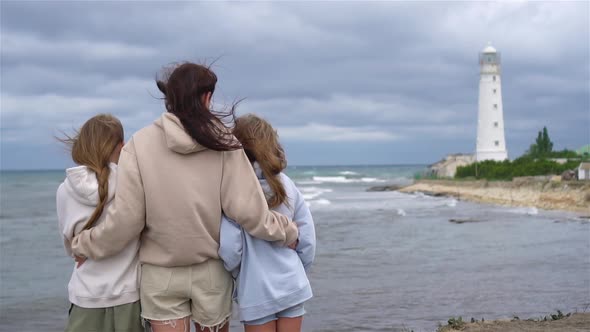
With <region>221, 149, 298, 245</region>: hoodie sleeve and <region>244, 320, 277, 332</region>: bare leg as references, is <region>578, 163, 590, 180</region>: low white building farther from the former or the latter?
<region>221, 149, 298, 245</region>: hoodie sleeve

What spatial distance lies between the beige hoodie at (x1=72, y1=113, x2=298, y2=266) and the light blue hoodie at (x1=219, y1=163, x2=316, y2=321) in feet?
0.24

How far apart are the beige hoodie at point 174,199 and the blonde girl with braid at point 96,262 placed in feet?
0.28

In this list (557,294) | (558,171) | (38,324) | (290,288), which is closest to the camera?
(290,288)

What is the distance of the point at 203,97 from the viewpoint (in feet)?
10.1

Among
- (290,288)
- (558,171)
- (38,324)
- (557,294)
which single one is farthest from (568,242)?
(558,171)

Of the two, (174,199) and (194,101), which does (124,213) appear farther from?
(194,101)

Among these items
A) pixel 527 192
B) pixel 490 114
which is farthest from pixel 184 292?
pixel 490 114

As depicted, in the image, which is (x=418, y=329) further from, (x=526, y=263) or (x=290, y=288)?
(x=526, y=263)

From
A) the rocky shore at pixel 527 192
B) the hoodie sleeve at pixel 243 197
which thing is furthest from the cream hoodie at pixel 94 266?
the rocky shore at pixel 527 192

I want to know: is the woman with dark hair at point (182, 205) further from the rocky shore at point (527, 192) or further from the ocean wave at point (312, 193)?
the ocean wave at point (312, 193)

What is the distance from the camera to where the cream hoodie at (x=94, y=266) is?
3.09 metres

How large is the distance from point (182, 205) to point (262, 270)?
498 mm

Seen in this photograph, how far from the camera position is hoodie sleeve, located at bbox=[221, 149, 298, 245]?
9.90 feet

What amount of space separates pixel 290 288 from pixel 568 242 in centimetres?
1550
